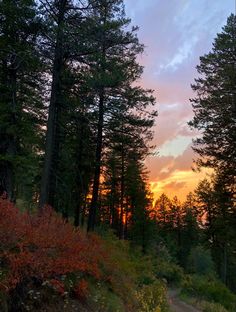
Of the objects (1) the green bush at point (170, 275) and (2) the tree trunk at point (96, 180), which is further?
(1) the green bush at point (170, 275)

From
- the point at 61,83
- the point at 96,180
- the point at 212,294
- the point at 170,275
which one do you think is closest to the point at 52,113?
the point at 61,83

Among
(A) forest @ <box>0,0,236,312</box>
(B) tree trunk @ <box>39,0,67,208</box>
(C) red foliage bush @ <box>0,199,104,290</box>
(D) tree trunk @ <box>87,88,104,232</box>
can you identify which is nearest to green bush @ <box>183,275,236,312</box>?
(A) forest @ <box>0,0,236,312</box>

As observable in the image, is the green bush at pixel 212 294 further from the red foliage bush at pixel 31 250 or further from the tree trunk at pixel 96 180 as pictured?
the red foliage bush at pixel 31 250

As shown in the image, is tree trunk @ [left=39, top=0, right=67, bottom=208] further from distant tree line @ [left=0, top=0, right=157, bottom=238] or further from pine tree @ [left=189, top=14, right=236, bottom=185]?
pine tree @ [left=189, top=14, right=236, bottom=185]

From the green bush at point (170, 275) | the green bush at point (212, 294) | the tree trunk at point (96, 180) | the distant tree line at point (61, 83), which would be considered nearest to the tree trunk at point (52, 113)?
the distant tree line at point (61, 83)

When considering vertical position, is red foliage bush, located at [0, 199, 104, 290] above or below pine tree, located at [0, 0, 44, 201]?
below

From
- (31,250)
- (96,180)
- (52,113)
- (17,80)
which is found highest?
(17,80)

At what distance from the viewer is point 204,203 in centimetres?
5525

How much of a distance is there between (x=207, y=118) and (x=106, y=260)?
47.7ft

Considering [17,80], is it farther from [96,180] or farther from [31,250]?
[31,250]

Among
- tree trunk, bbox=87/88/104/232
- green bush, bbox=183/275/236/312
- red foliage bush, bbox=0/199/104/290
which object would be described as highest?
tree trunk, bbox=87/88/104/232

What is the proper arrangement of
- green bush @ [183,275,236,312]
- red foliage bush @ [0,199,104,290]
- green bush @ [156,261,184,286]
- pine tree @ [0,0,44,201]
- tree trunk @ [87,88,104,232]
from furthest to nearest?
green bush @ [156,261,184,286] < tree trunk @ [87,88,104,232] < green bush @ [183,275,236,312] < pine tree @ [0,0,44,201] < red foliage bush @ [0,199,104,290]

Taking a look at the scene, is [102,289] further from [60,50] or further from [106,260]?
[60,50]

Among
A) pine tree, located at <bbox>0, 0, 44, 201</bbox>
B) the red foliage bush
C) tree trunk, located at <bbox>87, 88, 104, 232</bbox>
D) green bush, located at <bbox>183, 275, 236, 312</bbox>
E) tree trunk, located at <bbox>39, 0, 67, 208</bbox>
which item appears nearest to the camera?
the red foliage bush
